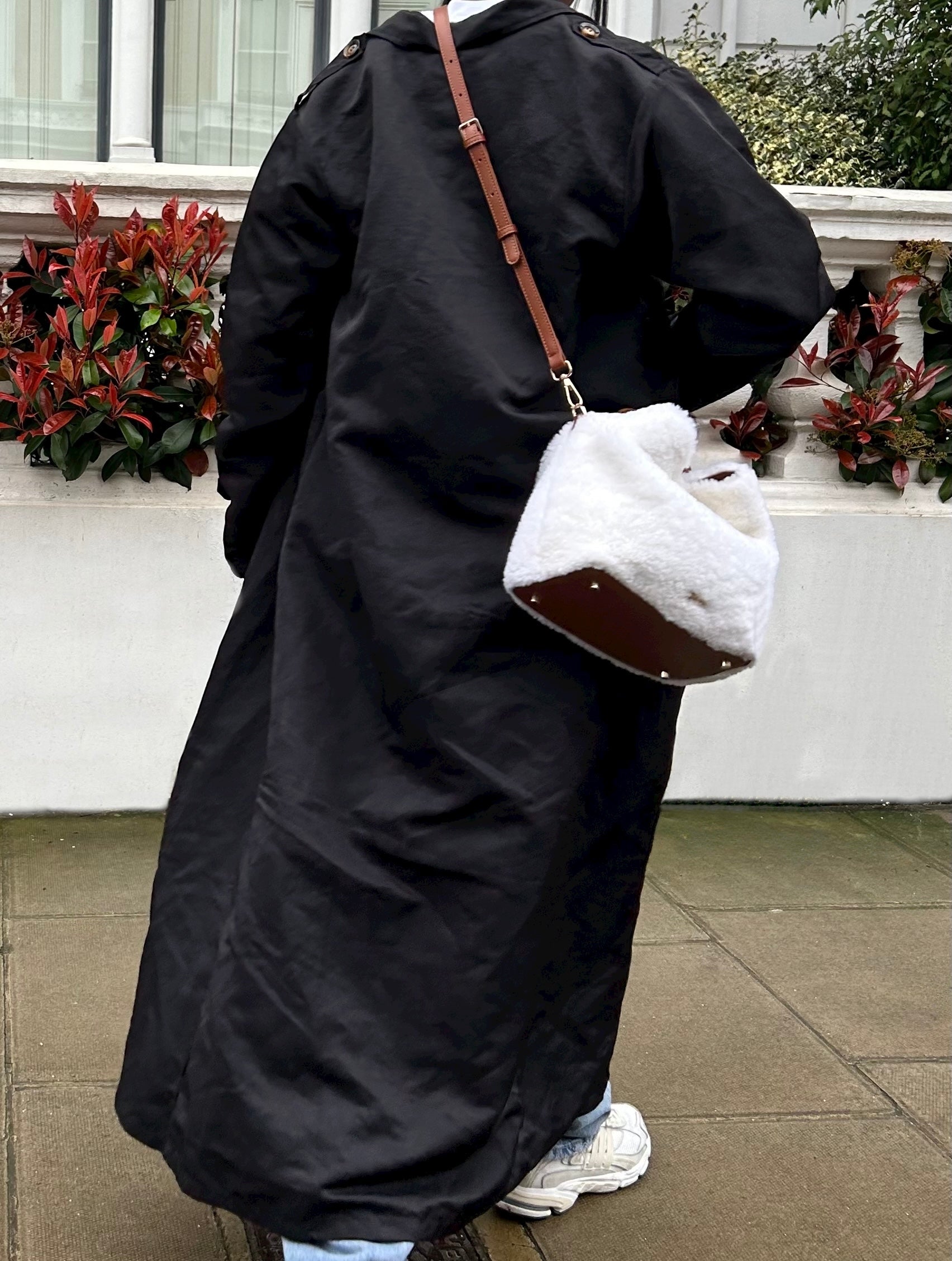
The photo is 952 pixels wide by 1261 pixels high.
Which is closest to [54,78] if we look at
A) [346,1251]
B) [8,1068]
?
[8,1068]

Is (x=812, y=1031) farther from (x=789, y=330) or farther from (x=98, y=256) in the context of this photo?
(x=98, y=256)

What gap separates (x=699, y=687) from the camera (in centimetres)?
458

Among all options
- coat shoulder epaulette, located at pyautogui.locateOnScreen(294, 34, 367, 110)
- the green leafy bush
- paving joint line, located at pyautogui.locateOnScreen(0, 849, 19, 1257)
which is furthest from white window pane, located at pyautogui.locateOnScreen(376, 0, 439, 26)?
coat shoulder epaulette, located at pyautogui.locateOnScreen(294, 34, 367, 110)

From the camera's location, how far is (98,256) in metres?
4.13

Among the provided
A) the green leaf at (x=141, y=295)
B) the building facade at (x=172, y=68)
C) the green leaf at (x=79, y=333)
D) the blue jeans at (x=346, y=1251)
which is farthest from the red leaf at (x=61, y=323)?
the building facade at (x=172, y=68)

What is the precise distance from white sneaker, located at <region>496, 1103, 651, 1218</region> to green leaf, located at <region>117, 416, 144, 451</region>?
2.26 m

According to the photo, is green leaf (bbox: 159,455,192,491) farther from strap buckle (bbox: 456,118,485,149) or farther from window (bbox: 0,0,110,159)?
window (bbox: 0,0,110,159)

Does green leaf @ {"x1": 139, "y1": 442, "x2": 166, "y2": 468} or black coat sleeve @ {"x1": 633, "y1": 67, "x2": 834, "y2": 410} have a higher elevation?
black coat sleeve @ {"x1": 633, "y1": 67, "x2": 834, "y2": 410}

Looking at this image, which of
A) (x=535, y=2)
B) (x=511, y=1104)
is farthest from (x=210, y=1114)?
(x=535, y=2)

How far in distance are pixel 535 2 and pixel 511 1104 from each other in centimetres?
152

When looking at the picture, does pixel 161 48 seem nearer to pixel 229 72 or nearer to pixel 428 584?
pixel 229 72

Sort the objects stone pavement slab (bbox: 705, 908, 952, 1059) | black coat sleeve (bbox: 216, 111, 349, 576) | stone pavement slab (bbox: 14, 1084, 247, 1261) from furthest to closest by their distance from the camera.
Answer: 1. stone pavement slab (bbox: 705, 908, 952, 1059)
2. stone pavement slab (bbox: 14, 1084, 247, 1261)
3. black coat sleeve (bbox: 216, 111, 349, 576)

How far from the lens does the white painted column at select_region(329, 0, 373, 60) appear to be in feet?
30.5

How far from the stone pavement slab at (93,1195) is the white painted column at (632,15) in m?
8.38
